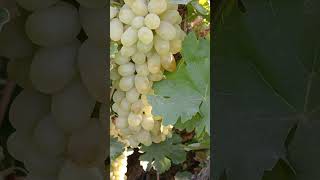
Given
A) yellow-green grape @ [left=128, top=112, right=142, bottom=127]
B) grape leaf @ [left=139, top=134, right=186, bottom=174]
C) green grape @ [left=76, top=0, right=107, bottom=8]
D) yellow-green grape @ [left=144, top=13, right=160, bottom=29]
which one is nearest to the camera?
green grape @ [left=76, top=0, right=107, bottom=8]

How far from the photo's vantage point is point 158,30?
0.66 m

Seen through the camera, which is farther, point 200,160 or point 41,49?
point 200,160

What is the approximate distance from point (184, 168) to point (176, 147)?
0.15ft

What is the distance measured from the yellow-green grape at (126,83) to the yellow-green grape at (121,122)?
0.16 ft

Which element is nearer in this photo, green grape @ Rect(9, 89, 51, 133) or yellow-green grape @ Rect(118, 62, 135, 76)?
green grape @ Rect(9, 89, 51, 133)

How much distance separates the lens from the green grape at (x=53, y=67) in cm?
29

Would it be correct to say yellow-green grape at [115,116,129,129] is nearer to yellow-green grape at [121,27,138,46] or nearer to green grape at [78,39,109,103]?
yellow-green grape at [121,27,138,46]

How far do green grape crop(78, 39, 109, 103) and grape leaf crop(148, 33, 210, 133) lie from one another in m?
0.39

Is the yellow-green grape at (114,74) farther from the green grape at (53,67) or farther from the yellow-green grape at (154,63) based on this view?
the green grape at (53,67)

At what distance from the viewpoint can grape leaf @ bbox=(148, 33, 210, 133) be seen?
27.2 inches

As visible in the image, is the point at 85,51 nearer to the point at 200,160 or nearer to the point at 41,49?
the point at 41,49
